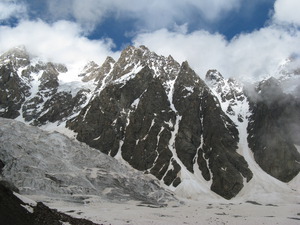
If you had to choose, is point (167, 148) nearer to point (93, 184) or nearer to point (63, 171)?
point (93, 184)

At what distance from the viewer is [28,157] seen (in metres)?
127

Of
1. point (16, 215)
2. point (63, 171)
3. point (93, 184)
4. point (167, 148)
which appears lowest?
point (93, 184)

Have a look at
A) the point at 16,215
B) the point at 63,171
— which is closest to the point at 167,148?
the point at 63,171

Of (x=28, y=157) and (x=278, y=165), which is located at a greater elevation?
(x=278, y=165)

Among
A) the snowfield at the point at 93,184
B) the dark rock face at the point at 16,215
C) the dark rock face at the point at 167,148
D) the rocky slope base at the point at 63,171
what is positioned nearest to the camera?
the dark rock face at the point at 16,215

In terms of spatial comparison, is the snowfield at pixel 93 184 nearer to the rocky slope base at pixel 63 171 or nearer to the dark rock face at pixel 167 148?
the rocky slope base at pixel 63 171

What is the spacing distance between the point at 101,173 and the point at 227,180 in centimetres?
6193

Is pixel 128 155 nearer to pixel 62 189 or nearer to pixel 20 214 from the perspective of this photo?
pixel 62 189

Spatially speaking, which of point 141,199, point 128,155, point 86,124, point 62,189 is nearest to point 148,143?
point 128,155

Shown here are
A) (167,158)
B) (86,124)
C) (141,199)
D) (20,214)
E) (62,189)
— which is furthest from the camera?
(86,124)

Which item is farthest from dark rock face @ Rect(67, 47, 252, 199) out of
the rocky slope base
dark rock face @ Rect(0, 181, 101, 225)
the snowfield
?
dark rock face @ Rect(0, 181, 101, 225)

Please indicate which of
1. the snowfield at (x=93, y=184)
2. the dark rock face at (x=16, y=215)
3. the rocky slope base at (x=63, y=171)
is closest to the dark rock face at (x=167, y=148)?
the snowfield at (x=93, y=184)

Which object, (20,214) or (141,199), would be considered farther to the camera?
(141,199)

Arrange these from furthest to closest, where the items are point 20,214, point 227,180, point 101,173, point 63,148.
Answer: point 227,180 → point 63,148 → point 101,173 → point 20,214
